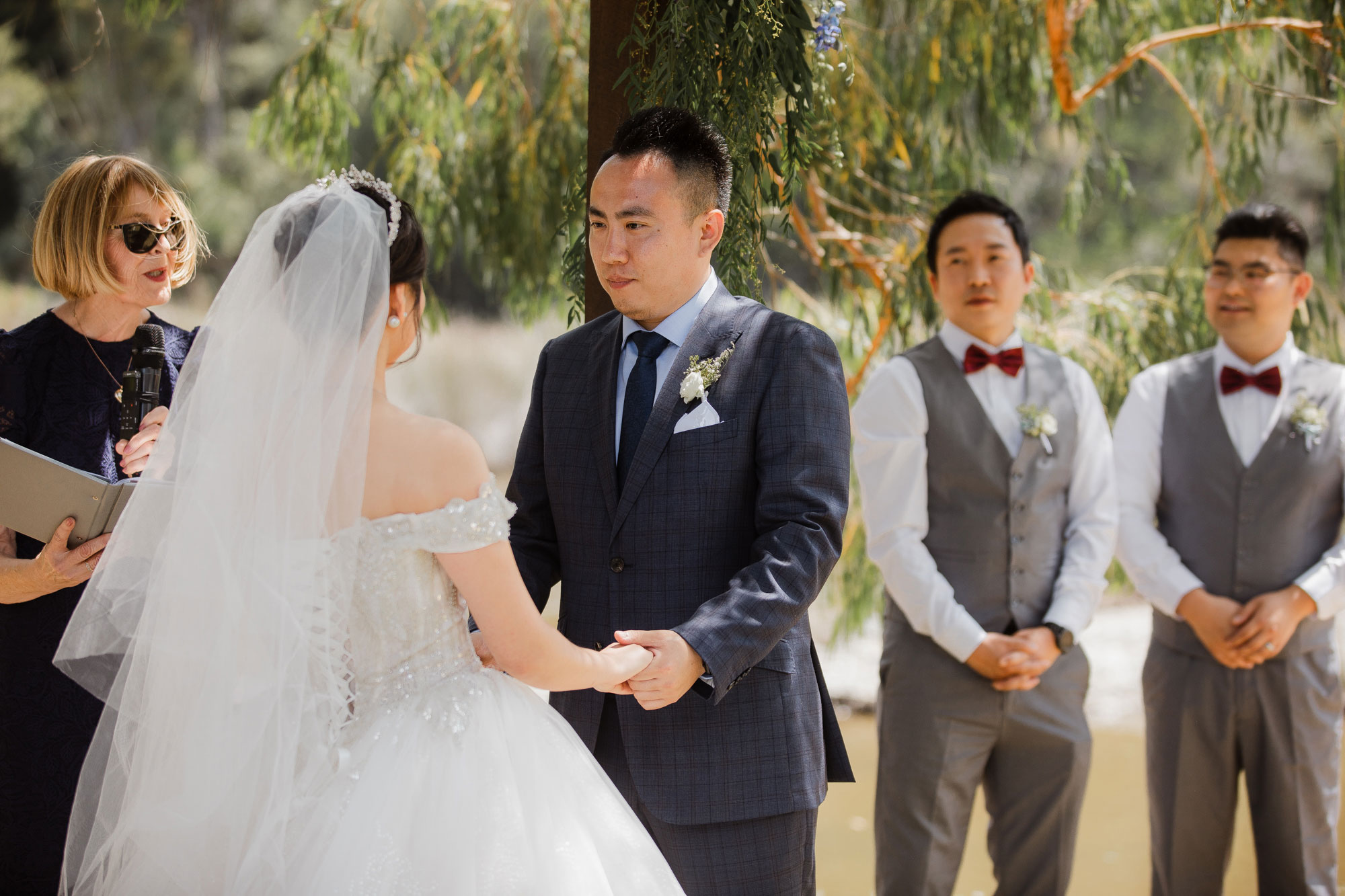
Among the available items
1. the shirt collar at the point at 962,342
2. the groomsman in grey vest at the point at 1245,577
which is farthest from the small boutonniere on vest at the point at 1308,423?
the shirt collar at the point at 962,342

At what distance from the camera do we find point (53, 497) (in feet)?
7.22

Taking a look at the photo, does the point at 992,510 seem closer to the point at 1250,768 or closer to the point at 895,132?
the point at 1250,768

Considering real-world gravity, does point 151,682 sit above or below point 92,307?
below

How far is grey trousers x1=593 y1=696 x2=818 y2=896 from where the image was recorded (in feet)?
7.37

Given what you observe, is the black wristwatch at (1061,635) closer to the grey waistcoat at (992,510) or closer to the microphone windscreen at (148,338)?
the grey waistcoat at (992,510)

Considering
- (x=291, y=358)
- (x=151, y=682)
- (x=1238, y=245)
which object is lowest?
(x=151, y=682)

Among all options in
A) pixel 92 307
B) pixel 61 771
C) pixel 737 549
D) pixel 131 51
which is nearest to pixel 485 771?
pixel 737 549

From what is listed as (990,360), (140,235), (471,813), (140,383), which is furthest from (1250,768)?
(140,235)

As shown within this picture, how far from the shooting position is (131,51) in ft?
49.2

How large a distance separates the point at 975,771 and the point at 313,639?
6.82 ft

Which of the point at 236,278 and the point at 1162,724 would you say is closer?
the point at 236,278

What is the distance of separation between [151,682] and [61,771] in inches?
29.7

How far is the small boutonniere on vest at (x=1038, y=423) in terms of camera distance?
10.8 ft

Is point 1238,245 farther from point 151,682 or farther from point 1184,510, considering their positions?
point 151,682
